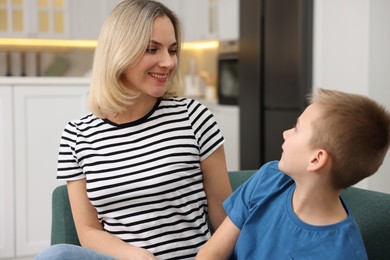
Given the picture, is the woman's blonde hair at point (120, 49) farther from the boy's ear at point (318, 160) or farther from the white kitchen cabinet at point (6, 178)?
the white kitchen cabinet at point (6, 178)

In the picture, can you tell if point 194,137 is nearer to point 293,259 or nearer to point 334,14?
point 293,259

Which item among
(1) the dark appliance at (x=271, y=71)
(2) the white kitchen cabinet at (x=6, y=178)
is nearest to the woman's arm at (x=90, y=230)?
(2) the white kitchen cabinet at (x=6, y=178)

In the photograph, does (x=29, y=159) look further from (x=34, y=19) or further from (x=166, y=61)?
(x=166, y=61)

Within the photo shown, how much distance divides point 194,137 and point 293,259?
0.47 meters

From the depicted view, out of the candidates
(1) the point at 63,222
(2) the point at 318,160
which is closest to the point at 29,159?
(1) the point at 63,222

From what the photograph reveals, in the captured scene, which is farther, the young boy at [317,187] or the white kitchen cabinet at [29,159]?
the white kitchen cabinet at [29,159]

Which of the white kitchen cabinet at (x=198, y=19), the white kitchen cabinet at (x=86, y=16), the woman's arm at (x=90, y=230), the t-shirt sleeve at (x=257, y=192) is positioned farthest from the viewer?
the white kitchen cabinet at (x=198, y=19)

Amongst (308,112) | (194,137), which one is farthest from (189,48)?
(308,112)

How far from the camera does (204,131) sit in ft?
4.92

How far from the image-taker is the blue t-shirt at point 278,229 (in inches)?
43.3

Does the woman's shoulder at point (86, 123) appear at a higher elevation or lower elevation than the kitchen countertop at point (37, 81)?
lower

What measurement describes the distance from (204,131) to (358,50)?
1865mm

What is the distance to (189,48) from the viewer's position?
16.8 feet

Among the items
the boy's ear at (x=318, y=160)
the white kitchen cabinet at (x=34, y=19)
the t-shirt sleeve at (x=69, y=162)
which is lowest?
the t-shirt sleeve at (x=69, y=162)
